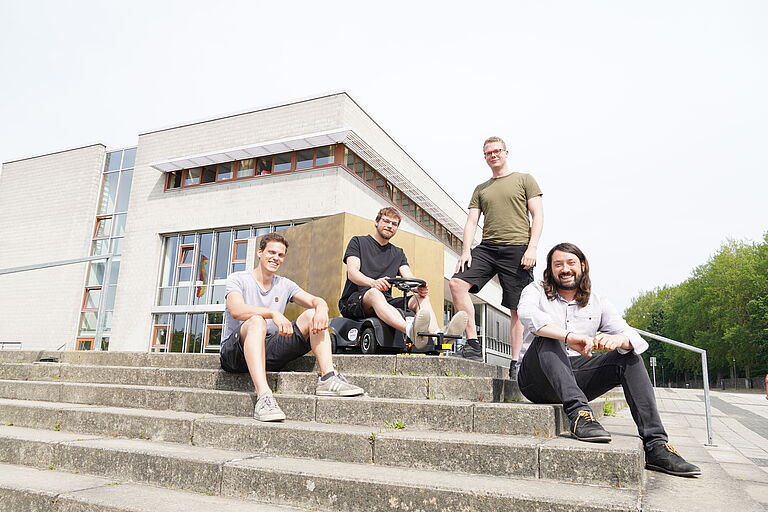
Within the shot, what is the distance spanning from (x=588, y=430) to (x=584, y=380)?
0.57m

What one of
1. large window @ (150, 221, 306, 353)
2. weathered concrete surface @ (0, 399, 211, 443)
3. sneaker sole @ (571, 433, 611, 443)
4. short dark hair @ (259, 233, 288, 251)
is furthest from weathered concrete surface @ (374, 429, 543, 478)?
large window @ (150, 221, 306, 353)

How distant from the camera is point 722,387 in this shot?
49312 millimetres

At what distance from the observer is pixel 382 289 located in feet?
15.6

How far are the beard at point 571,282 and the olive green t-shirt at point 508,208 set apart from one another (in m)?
1.36

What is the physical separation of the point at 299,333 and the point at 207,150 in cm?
1753

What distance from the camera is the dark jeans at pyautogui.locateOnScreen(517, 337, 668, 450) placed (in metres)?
2.86

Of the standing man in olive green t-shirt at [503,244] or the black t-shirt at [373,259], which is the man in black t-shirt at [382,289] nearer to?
the black t-shirt at [373,259]

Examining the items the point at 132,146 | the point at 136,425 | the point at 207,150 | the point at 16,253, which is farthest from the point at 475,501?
the point at 16,253

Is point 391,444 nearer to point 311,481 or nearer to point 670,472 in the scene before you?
point 311,481

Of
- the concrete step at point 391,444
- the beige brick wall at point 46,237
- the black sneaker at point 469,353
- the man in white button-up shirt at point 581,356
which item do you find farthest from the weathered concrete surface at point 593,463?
the beige brick wall at point 46,237

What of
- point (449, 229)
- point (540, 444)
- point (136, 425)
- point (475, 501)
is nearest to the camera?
point (475, 501)

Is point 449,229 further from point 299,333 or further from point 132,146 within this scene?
point 299,333

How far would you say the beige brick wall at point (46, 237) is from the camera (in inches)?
858

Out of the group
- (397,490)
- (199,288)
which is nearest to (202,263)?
A: (199,288)
